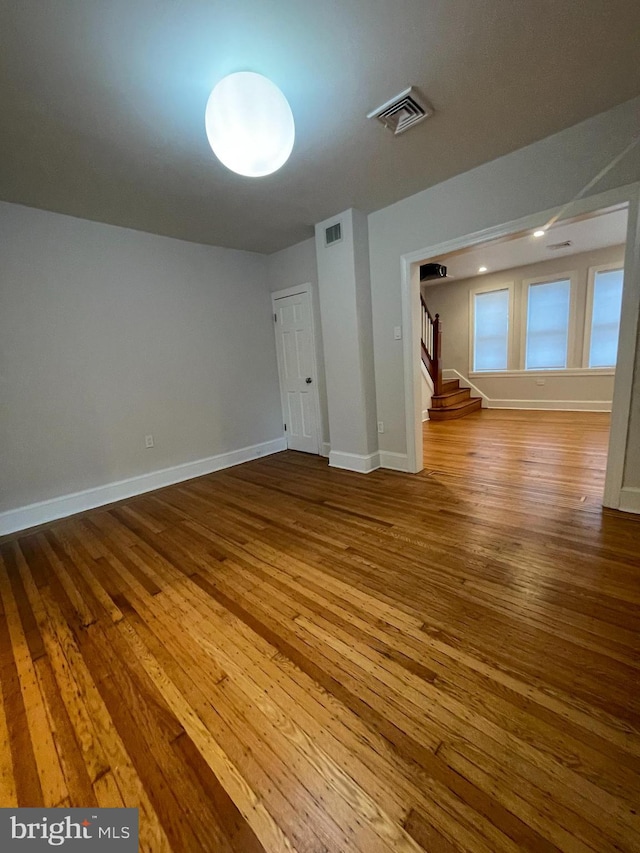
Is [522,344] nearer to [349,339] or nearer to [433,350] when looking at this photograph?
[433,350]

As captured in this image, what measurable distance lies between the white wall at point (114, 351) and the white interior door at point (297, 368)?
298 millimetres

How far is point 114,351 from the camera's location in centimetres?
331

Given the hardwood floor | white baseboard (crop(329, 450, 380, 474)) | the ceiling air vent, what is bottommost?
the hardwood floor

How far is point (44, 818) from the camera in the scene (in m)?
0.94

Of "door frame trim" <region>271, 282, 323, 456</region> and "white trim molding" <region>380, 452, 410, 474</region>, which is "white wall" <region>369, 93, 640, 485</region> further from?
"door frame trim" <region>271, 282, 323, 456</region>

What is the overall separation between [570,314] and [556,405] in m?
1.62

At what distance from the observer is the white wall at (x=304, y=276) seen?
3.99 metres

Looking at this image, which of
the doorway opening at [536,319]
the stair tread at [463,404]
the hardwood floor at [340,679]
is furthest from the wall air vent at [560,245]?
the hardwood floor at [340,679]

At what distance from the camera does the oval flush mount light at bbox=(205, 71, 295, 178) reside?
1552 millimetres

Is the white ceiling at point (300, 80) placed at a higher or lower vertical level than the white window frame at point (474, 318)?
higher

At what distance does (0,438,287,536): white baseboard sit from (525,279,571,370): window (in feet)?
17.8

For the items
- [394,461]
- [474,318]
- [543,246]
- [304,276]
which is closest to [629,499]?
[394,461]

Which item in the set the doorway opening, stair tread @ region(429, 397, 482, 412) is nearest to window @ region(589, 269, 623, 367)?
the doorway opening

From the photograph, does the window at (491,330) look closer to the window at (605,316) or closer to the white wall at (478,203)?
the window at (605,316)
